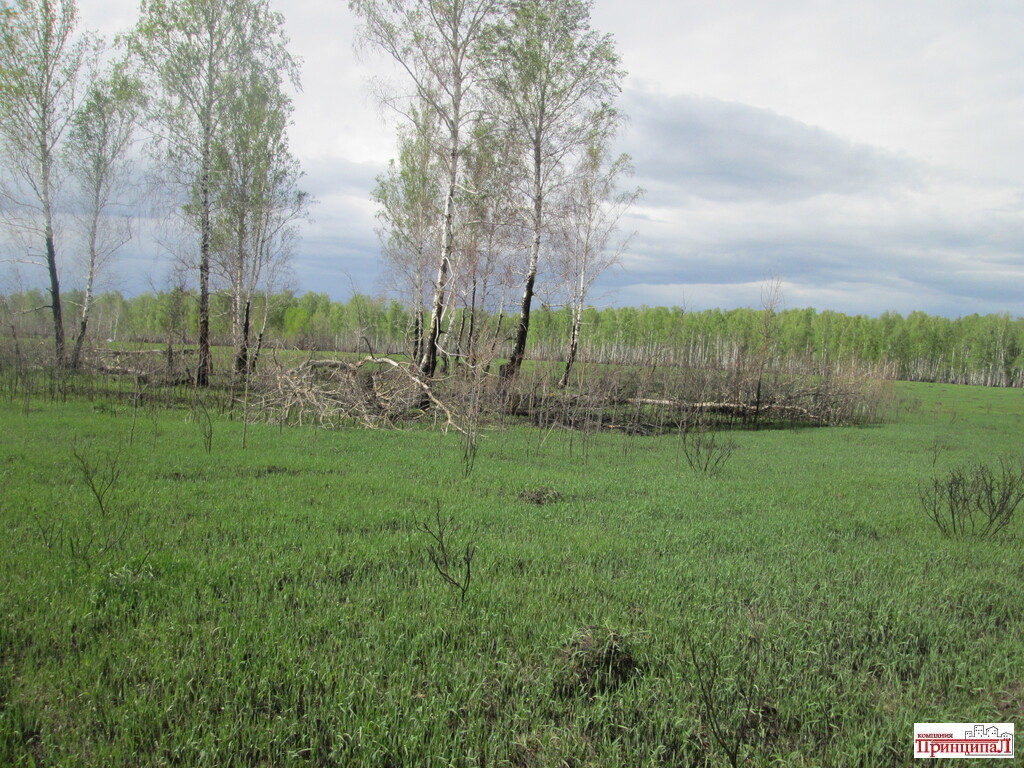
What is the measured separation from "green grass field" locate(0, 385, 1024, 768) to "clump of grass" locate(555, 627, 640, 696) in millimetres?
17

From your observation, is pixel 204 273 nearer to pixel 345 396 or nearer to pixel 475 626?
pixel 345 396

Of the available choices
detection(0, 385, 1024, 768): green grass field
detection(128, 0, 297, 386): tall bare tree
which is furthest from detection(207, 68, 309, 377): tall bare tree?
detection(0, 385, 1024, 768): green grass field

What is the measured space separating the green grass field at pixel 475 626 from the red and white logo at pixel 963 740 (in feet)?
0.28

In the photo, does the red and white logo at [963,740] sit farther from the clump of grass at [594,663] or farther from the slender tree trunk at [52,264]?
the slender tree trunk at [52,264]

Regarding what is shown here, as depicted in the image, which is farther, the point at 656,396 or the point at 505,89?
the point at 656,396

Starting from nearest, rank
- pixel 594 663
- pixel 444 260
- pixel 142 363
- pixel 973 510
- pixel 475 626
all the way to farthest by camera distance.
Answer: pixel 594 663
pixel 475 626
pixel 973 510
pixel 444 260
pixel 142 363

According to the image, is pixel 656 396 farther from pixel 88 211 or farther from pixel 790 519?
pixel 88 211

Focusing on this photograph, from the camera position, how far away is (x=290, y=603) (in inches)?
158

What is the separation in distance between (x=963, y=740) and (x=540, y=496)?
5.21 m

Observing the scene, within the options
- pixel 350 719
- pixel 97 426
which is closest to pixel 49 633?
pixel 350 719

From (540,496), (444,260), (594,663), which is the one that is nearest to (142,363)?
(444,260)

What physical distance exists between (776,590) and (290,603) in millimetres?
3906

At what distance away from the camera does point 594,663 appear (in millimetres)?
3324

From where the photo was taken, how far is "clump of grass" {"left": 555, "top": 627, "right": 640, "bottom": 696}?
3.21 metres
